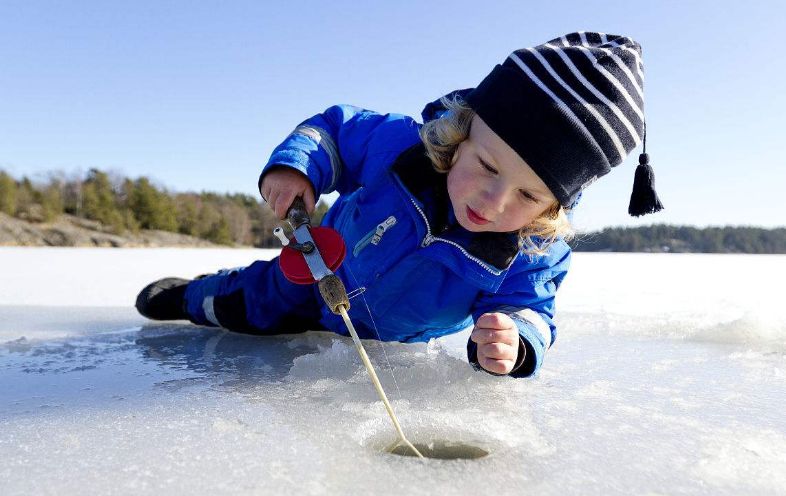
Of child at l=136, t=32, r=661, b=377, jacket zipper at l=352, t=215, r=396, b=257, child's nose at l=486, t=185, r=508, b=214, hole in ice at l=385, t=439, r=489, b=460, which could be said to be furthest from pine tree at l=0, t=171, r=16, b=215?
hole in ice at l=385, t=439, r=489, b=460

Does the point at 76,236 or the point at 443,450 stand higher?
the point at 76,236

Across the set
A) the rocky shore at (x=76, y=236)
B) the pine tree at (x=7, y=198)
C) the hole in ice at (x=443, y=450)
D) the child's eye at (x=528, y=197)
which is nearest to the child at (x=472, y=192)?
the child's eye at (x=528, y=197)

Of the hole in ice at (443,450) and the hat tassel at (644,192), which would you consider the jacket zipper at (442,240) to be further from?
the hole in ice at (443,450)

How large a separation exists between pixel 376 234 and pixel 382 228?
27 millimetres

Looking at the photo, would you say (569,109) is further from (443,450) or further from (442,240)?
(443,450)

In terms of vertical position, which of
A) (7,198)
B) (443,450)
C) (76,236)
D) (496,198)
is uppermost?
(7,198)

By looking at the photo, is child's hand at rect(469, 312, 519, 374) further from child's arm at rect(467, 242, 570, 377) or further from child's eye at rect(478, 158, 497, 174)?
child's eye at rect(478, 158, 497, 174)

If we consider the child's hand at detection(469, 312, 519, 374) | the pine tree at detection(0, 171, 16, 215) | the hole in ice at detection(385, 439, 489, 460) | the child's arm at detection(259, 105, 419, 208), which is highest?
the pine tree at detection(0, 171, 16, 215)

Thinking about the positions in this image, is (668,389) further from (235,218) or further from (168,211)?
(235,218)

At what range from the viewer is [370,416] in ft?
3.08

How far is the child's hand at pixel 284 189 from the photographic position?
4.25ft

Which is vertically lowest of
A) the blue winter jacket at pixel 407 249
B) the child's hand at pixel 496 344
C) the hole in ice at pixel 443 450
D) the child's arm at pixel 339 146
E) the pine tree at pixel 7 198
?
the hole in ice at pixel 443 450

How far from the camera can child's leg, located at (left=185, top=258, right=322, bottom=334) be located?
1.85 metres

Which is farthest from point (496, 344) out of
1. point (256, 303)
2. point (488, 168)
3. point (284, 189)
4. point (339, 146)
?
point (256, 303)
